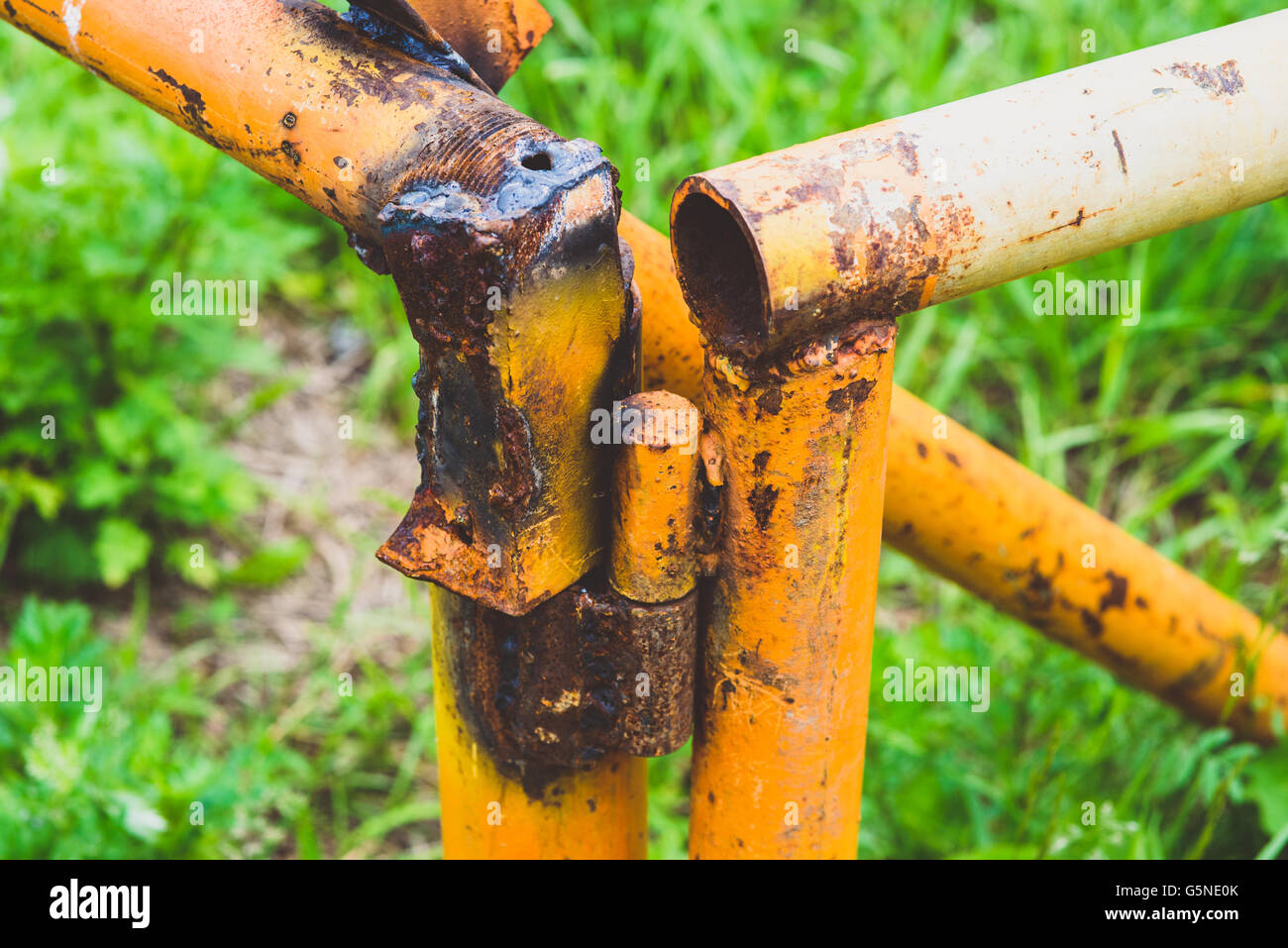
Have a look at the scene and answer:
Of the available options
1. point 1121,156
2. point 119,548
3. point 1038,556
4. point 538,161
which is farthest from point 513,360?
point 119,548

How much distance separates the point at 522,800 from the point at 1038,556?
677 mm

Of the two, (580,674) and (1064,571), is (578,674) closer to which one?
(580,674)

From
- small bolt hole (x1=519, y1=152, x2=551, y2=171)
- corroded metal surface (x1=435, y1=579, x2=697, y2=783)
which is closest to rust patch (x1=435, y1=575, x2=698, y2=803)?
corroded metal surface (x1=435, y1=579, x2=697, y2=783)

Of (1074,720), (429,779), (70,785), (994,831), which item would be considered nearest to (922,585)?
(1074,720)

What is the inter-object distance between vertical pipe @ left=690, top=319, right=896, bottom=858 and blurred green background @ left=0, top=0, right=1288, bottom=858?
622mm

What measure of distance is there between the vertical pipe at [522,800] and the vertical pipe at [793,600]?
9 centimetres

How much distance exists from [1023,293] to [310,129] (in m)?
2.40

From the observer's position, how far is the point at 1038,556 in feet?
4.53

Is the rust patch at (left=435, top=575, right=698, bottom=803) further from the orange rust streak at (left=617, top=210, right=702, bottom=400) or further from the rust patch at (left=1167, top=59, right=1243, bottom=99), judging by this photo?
the rust patch at (left=1167, top=59, right=1243, bottom=99)

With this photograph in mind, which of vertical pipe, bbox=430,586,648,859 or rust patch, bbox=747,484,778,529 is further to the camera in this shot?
vertical pipe, bbox=430,586,648,859

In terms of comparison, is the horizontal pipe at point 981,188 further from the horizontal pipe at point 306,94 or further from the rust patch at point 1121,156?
the horizontal pipe at point 306,94

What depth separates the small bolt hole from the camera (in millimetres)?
898

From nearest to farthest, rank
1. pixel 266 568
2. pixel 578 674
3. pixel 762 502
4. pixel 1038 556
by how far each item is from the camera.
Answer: pixel 762 502 < pixel 578 674 < pixel 1038 556 < pixel 266 568

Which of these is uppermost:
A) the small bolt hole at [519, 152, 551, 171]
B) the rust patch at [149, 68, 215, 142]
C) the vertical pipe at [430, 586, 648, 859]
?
the rust patch at [149, 68, 215, 142]
